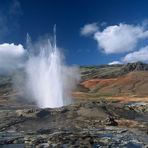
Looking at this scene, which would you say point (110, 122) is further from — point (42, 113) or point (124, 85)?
point (124, 85)

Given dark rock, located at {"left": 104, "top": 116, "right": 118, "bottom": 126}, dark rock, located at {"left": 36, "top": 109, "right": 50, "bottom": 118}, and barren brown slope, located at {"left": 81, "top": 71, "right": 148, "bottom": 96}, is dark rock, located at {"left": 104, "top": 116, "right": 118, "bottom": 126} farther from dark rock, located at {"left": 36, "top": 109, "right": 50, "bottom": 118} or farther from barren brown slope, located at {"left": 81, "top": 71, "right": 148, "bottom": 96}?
barren brown slope, located at {"left": 81, "top": 71, "right": 148, "bottom": 96}

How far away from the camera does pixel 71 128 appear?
151 feet

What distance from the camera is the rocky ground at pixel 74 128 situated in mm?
35531

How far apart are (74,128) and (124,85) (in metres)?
109

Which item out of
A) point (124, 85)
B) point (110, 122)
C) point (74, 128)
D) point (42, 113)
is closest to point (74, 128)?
point (74, 128)

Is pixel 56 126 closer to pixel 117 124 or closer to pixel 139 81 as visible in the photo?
pixel 117 124

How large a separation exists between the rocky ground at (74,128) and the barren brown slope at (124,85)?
78628 mm

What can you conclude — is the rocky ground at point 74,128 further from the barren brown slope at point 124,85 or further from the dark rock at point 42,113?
the barren brown slope at point 124,85

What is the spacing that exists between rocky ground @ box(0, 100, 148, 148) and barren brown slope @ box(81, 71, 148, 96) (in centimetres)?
7863

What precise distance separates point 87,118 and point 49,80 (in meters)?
22.5

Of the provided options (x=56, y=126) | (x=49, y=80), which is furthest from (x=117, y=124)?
(x=49, y=80)

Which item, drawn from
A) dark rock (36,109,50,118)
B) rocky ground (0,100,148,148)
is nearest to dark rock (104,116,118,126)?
rocky ground (0,100,148,148)

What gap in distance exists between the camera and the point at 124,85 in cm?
15288

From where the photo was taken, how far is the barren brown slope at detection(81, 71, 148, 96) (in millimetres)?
141125
